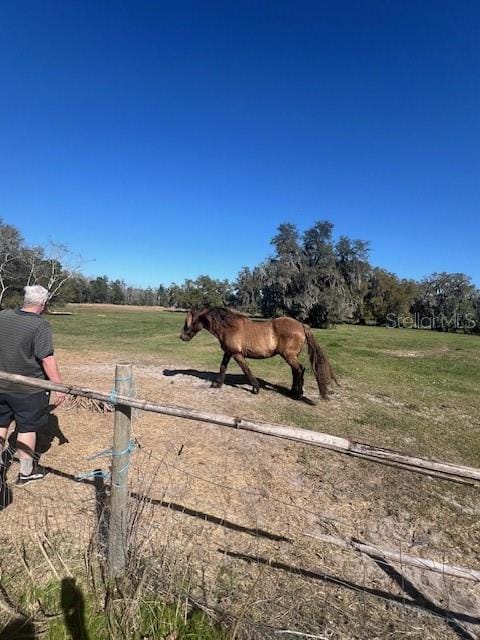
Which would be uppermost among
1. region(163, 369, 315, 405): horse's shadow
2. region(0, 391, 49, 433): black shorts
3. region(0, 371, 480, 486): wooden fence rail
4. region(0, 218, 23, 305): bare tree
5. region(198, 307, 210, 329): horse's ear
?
region(0, 218, 23, 305): bare tree

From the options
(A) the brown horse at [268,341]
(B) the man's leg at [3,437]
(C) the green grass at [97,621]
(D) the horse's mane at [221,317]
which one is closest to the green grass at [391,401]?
(A) the brown horse at [268,341]

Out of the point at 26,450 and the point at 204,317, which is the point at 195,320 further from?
the point at 26,450

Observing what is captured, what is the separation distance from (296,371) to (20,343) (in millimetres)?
5262

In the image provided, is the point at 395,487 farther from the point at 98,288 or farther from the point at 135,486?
the point at 98,288

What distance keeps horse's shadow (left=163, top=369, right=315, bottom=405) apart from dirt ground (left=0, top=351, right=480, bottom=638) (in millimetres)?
2749

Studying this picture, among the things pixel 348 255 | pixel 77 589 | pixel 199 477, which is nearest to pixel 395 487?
pixel 199 477

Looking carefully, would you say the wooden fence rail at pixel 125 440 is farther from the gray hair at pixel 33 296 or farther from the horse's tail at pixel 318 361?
the horse's tail at pixel 318 361

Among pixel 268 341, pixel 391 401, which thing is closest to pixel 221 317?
pixel 268 341

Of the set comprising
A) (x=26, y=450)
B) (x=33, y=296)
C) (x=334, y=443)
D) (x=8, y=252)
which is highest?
(x=8, y=252)

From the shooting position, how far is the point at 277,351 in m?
7.67

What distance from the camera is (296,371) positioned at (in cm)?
758

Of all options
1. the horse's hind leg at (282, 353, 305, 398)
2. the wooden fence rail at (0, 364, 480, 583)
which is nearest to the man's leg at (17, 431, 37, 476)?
the wooden fence rail at (0, 364, 480, 583)

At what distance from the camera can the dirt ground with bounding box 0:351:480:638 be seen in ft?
8.19

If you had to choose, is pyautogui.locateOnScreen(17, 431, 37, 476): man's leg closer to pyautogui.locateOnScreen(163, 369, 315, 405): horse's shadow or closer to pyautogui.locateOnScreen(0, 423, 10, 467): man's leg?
pyautogui.locateOnScreen(0, 423, 10, 467): man's leg
